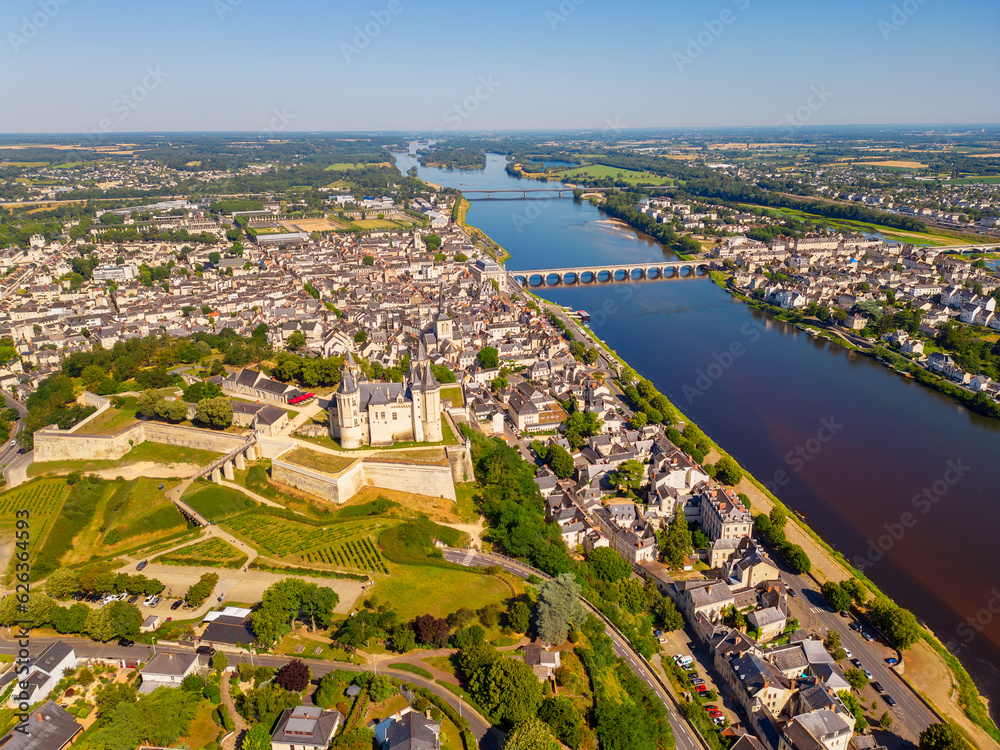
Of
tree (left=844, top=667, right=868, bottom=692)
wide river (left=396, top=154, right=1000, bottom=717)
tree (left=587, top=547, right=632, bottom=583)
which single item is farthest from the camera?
wide river (left=396, top=154, right=1000, bottom=717)

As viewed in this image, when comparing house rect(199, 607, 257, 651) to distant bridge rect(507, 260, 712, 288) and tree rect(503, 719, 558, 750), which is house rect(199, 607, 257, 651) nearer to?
tree rect(503, 719, 558, 750)

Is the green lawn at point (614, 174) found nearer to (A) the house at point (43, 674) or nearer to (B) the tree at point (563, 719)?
(B) the tree at point (563, 719)

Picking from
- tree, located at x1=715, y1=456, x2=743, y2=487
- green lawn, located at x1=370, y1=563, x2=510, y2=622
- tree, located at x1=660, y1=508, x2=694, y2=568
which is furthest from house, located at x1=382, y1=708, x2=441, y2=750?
tree, located at x1=715, y1=456, x2=743, y2=487

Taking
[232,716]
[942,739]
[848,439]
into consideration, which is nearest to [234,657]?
Result: [232,716]

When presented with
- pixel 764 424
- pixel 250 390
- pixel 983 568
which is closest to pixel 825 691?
pixel 983 568

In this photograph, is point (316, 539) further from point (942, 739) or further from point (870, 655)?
point (942, 739)

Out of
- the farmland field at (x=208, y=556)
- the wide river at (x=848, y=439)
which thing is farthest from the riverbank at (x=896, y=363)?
the farmland field at (x=208, y=556)
